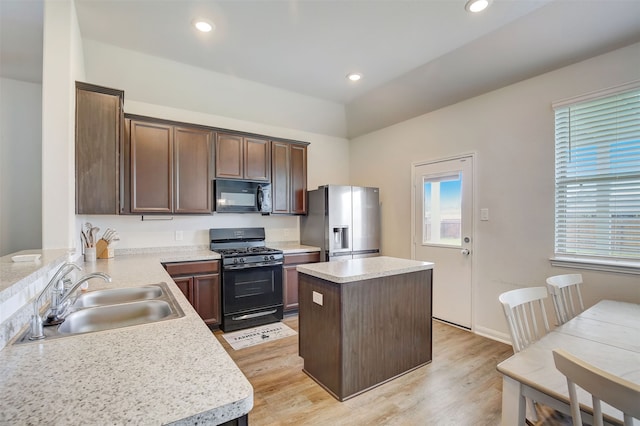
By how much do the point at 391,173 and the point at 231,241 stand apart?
254 centimetres

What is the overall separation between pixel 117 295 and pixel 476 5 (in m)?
3.32

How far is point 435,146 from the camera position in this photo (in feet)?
12.7

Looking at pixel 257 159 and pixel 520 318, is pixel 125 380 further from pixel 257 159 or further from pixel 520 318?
pixel 257 159

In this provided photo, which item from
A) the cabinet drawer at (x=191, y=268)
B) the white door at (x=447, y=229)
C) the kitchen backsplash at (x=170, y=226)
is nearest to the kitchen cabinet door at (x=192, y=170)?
the kitchen backsplash at (x=170, y=226)

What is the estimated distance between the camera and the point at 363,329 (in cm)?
227

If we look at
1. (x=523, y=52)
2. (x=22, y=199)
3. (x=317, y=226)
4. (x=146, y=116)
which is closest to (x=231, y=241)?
(x=317, y=226)

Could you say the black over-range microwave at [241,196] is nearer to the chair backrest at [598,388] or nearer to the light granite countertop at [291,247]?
the light granite countertop at [291,247]

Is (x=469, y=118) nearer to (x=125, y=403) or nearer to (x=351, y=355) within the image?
(x=351, y=355)

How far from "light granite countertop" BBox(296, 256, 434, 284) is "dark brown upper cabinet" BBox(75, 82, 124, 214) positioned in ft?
6.12

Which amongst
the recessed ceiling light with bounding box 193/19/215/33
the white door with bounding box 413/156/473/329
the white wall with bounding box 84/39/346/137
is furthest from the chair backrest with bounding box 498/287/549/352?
the white wall with bounding box 84/39/346/137

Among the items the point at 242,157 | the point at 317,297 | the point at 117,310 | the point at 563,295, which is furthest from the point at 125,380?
the point at 242,157

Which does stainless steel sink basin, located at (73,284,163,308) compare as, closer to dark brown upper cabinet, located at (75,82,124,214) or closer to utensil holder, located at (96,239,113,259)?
dark brown upper cabinet, located at (75,82,124,214)

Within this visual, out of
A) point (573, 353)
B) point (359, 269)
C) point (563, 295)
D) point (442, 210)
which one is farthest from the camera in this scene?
point (442, 210)

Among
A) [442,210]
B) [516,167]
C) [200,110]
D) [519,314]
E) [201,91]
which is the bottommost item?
[519,314]
